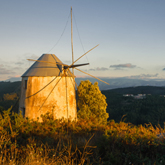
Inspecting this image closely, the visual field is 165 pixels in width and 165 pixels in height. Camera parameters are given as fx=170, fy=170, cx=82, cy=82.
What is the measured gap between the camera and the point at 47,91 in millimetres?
13352

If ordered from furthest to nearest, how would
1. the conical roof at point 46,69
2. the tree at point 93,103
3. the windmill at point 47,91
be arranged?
the tree at point 93,103, the conical roof at point 46,69, the windmill at point 47,91

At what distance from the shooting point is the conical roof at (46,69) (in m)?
13.7

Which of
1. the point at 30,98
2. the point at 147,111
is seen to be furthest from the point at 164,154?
the point at 147,111

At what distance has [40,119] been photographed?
43.3 ft

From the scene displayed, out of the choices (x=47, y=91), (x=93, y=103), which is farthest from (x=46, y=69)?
(x=93, y=103)

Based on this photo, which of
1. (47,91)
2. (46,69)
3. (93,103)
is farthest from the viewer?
(93,103)

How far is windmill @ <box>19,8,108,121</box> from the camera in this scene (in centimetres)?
1328

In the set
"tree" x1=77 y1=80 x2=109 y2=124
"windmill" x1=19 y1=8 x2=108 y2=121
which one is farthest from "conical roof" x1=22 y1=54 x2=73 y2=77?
"tree" x1=77 y1=80 x2=109 y2=124

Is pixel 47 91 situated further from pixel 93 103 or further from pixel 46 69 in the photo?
pixel 93 103

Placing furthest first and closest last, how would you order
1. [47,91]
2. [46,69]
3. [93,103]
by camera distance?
[93,103], [46,69], [47,91]

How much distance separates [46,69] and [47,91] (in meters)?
1.92

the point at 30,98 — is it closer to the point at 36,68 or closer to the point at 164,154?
the point at 36,68

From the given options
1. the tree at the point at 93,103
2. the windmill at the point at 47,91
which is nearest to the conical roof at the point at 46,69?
the windmill at the point at 47,91

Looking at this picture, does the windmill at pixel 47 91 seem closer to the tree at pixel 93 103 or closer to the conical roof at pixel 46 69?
the conical roof at pixel 46 69
